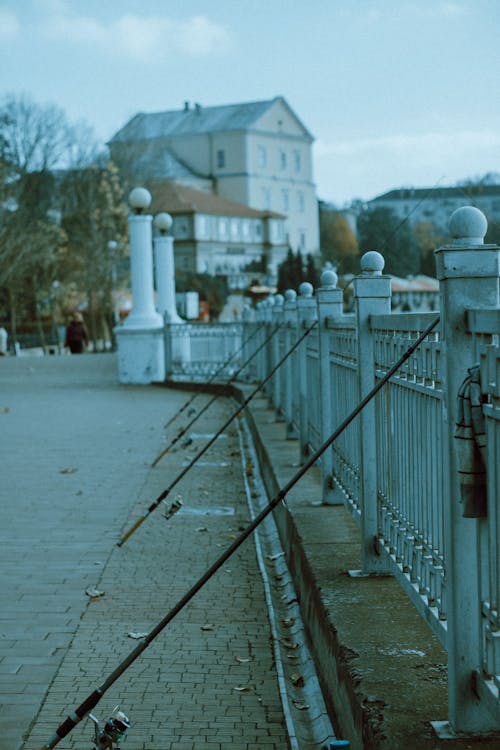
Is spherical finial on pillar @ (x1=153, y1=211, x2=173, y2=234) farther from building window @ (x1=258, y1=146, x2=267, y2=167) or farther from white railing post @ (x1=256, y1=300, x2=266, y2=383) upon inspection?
building window @ (x1=258, y1=146, x2=267, y2=167)

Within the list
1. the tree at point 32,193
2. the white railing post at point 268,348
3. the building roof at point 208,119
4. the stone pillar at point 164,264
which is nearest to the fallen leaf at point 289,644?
the white railing post at point 268,348

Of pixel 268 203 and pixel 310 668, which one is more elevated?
pixel 268 203

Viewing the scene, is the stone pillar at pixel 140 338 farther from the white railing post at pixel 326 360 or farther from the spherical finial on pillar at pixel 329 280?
the spherical finial on pillar at pixel 329 280

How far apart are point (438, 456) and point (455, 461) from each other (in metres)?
0.49

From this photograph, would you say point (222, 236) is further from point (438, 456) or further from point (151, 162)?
point (438, 456)

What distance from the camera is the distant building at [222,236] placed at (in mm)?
109188

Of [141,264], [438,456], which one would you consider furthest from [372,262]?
[141,264]

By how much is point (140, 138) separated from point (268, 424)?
2786 inches

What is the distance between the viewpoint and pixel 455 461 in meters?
3.20

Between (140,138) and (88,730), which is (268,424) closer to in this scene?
(88,730)

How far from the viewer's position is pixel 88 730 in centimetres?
444

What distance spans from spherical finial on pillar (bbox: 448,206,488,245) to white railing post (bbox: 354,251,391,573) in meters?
1.96

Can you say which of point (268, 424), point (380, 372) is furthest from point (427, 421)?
point (268, 424)

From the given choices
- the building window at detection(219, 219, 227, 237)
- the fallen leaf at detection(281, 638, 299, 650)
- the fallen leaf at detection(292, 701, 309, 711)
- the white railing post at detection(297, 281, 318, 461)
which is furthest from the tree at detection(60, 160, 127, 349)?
the fallen leaf at detection(292, 701, 309, 711)
